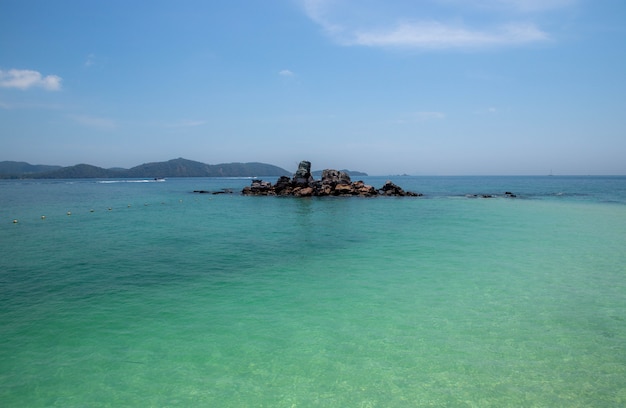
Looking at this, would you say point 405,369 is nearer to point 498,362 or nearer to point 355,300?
point 498,362

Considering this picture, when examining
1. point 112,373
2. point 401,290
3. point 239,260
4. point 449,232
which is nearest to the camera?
point 112,373

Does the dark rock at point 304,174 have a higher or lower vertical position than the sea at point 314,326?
higher

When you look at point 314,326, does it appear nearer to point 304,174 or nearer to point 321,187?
point 321,187

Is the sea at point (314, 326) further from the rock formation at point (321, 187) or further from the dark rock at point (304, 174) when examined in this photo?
the dark rock at point (304, 174)

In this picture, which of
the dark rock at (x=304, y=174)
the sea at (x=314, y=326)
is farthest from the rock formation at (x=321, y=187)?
the sea at (x=314, y=326)

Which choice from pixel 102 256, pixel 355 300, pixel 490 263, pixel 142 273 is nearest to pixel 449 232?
pixel 490 263

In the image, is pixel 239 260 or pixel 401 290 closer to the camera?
pixel 401 290

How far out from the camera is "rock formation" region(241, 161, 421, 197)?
7019cm

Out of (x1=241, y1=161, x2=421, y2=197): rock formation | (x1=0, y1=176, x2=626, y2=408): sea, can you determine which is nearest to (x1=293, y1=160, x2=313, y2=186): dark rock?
(x1=241, y1=161, x2=421, y2=197): rock formation

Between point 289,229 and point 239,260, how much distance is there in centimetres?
1141

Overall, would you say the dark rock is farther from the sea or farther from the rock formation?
the sea

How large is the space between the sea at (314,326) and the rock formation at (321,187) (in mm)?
48966

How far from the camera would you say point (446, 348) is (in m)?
8.48

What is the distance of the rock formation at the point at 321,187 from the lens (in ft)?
230
